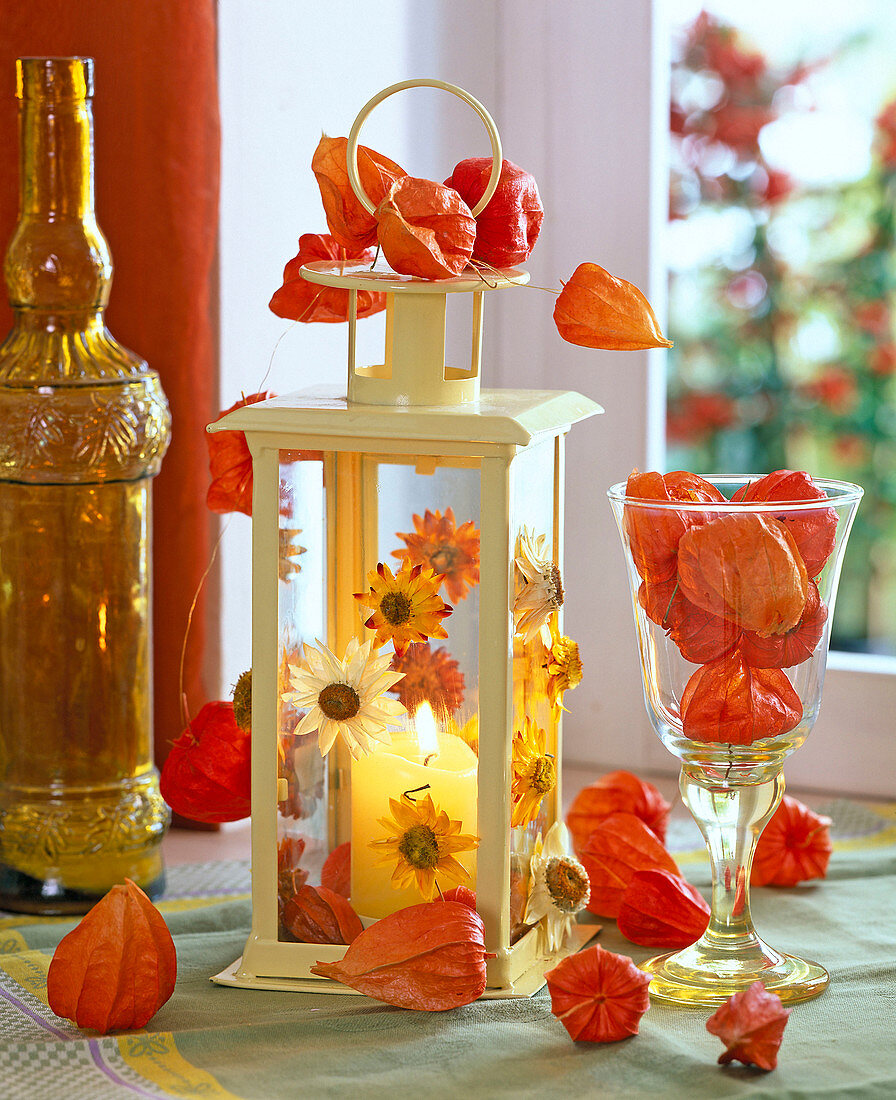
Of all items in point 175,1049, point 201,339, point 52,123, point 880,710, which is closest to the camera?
point 175,1049

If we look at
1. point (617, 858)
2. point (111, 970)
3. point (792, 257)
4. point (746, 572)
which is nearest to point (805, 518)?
point (746, 572)

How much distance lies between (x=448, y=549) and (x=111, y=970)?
0.25 meters

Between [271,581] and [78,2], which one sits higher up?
[78,2]

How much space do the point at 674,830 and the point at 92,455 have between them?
1.50 feet

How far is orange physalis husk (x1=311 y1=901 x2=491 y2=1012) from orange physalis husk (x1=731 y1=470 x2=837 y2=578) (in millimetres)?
227

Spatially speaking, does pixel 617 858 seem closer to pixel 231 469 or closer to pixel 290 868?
pixel 290 868

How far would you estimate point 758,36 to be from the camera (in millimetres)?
1147

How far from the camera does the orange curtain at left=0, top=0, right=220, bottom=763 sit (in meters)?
0.92

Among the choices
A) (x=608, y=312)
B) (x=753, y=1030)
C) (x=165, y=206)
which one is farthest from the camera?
(x=165, y=206)

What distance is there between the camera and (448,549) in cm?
72

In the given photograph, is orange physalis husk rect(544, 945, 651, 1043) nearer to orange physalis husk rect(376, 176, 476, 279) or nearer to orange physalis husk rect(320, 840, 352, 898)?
orange physalis husk rect(320, 840, 352, 898)

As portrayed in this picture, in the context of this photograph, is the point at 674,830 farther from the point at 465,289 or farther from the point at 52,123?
the point at 52,123

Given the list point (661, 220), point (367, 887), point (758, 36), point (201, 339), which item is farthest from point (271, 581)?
point (758, 36)

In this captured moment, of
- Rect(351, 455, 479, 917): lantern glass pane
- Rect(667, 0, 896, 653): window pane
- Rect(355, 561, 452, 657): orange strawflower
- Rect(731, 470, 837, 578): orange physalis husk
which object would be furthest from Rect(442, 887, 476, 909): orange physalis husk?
Rect(667, 0, 896, 653): window pane
